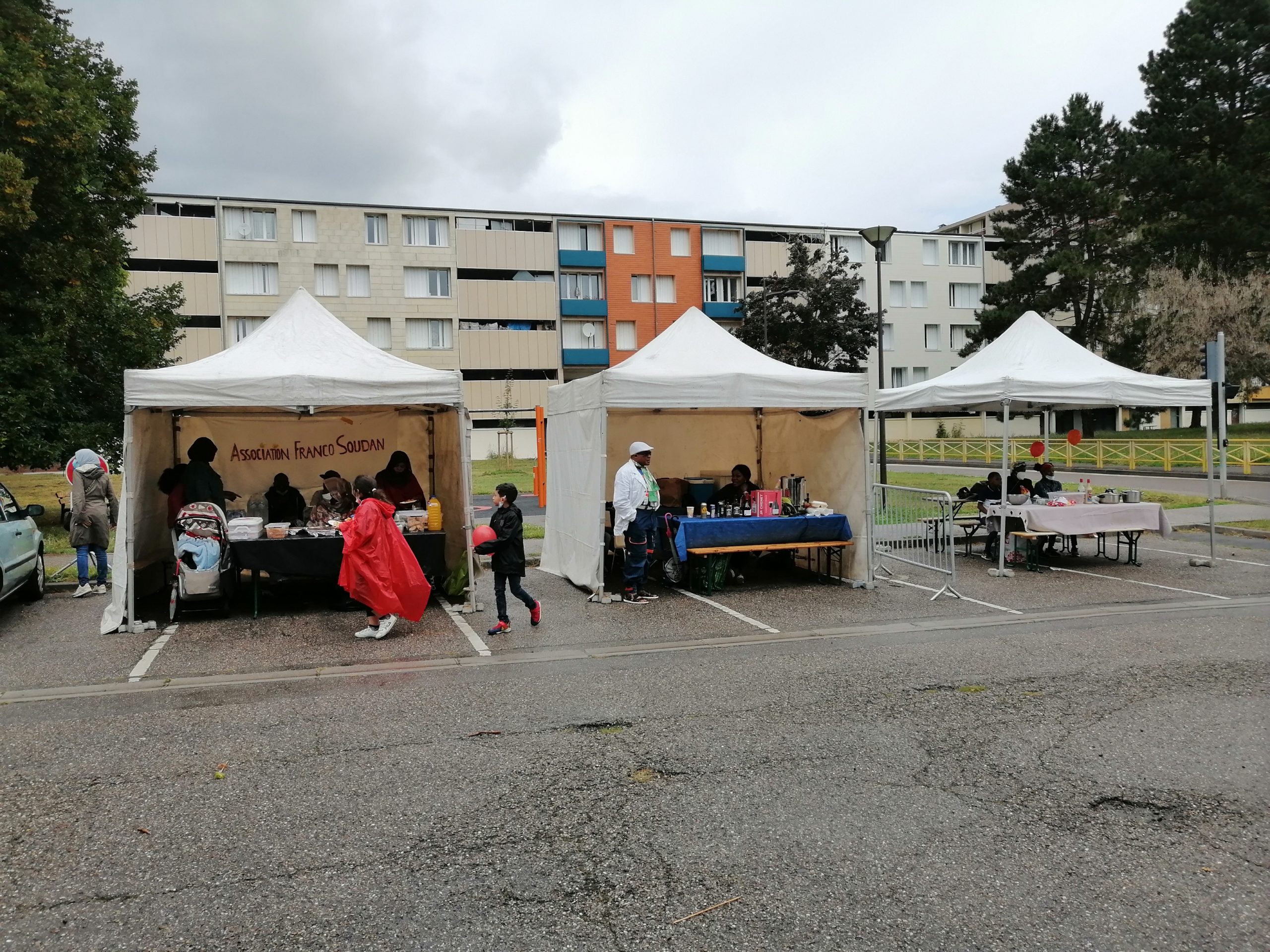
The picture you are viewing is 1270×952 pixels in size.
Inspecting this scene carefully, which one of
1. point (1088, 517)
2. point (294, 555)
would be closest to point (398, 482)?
point (294, 555)

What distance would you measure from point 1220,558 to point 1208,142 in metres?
32.9

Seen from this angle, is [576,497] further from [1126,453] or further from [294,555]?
[1126,453]

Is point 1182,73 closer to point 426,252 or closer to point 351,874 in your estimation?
point 426,252

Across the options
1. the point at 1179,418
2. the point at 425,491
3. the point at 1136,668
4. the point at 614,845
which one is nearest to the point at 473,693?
the point at 614,845

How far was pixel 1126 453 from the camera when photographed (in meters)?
34.3

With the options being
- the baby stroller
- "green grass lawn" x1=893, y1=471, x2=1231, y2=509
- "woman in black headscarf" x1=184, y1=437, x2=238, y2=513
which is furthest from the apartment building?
the baby stroller

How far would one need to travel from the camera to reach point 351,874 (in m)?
3.79

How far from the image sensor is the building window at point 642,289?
52.5 metres

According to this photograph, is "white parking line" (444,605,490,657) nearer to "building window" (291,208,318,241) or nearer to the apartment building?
the apartment building

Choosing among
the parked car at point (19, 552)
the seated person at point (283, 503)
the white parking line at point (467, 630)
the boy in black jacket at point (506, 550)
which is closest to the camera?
the white parking line at point (467, 630)

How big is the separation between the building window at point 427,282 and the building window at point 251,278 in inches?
262

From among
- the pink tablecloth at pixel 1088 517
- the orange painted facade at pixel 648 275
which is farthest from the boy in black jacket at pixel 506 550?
the orange painted facade at pixel 648 275

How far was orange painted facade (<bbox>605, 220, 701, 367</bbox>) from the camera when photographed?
170ft

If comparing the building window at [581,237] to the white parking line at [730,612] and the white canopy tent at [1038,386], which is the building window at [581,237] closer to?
the white canopy tent at [1038,386]
